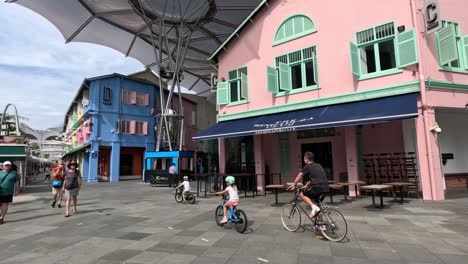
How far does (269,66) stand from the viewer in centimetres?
1467

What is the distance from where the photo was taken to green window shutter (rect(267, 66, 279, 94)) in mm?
14417

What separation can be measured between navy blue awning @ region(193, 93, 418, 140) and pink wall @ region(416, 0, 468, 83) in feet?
4.14

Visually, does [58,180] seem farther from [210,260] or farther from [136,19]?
[136,19]

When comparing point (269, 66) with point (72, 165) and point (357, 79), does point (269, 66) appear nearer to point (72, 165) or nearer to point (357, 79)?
point (357, 79)

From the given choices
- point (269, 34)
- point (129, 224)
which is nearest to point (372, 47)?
point (269, 34)

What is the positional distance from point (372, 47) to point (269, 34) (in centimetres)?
529

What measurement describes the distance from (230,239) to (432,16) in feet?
34.5

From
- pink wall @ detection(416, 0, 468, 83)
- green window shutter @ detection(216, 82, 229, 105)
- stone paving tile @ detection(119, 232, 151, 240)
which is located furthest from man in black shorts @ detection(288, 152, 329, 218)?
green window shutter @ detection(216, 82, 229, 105)

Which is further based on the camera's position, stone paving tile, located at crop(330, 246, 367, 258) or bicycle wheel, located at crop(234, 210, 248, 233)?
bicycle wheel, located at crop(234, 210, 248, 233)

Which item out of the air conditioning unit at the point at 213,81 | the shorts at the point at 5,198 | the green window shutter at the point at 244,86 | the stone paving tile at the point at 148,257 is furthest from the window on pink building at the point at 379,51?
the shorts at the point at 5,198

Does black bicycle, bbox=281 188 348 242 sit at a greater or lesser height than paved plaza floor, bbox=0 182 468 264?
greater

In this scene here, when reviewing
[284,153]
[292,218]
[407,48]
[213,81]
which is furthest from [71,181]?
[407,48]

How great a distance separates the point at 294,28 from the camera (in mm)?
14406

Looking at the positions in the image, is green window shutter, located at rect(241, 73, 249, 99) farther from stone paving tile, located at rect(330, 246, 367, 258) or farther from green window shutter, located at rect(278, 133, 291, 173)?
stone paving tile, located at rect(330, 246, 367, 258)
